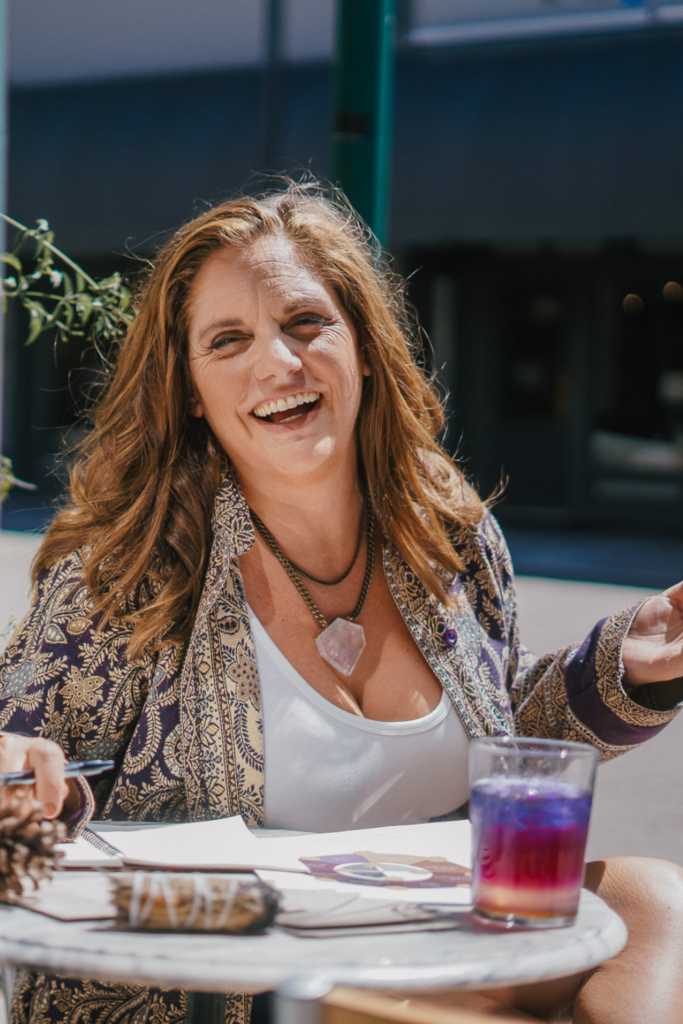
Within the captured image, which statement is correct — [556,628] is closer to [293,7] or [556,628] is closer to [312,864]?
[312,864]

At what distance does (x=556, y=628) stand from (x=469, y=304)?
6830 mm

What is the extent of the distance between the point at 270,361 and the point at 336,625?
0.48 meters

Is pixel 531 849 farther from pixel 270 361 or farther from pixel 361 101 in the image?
pixel 361 101

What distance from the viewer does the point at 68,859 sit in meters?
1.31

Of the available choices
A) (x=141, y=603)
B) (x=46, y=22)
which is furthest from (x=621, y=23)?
(x=141, y=603)

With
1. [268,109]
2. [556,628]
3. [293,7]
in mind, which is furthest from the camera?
[293,7]

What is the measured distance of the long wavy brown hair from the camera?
189 centimetres

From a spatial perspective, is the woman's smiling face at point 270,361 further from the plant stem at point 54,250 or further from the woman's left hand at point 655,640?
the woman's left hand at point 655,640

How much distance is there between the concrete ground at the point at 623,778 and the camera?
13.0ft

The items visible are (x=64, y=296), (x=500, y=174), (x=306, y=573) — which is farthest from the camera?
(x=500, y=174)

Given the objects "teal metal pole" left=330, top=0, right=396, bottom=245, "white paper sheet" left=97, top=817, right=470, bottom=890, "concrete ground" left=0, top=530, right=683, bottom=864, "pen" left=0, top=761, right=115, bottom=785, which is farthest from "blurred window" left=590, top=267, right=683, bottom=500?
"pen" left=0, top=761, right=115, bottom=785

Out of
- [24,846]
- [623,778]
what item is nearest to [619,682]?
[24,846]

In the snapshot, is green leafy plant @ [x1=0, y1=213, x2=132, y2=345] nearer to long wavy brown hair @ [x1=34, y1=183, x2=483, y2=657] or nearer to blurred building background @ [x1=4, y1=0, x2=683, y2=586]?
long wavy brown hair @ [x1=34, y1=183, x2=483, y2=657]

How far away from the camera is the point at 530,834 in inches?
43.0
